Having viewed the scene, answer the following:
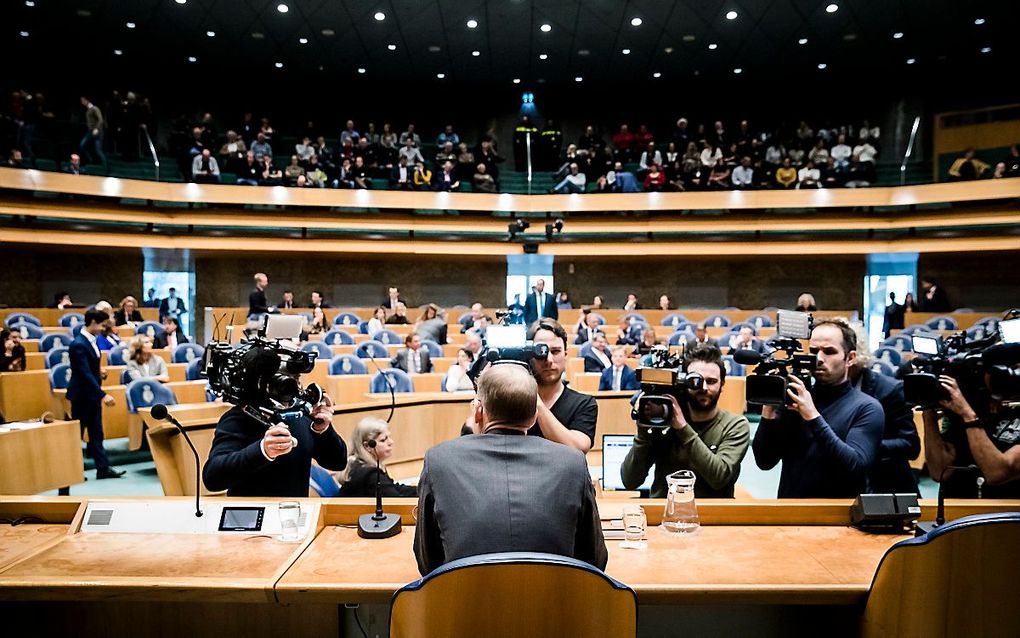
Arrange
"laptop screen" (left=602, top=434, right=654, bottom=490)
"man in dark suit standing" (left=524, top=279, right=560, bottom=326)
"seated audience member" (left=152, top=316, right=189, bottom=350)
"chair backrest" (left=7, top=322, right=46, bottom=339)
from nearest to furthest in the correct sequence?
"laptop screen" (left=602, top=434, right=654, bottom=490) → "seated audience member" (left=152, top=316, right=189, bottom=350) → "chair backrest" (left=7, top=322, right=46, bottom=339) → "man in dark suit standing" (left=524, top=279, right=560, bottom=326)

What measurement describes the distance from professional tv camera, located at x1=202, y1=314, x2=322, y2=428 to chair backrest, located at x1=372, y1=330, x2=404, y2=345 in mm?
7937

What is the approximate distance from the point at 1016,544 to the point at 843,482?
99 centimetres

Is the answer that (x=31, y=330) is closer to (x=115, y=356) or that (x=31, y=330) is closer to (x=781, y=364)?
(x=115, y=356)

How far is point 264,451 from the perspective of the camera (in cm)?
230

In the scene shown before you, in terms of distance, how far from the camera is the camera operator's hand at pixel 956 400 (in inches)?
95.7

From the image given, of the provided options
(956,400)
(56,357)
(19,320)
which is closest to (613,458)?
(956,400)

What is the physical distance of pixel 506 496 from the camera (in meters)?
1.54

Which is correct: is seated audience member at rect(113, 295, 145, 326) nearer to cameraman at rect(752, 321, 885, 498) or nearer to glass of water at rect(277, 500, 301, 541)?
glass of water at rect(277, 500, 301, 541)

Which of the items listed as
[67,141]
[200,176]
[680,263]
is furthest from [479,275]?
[67,141]

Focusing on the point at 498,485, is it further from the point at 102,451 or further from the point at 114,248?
the point at 114,248

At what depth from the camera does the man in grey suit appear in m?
1.52

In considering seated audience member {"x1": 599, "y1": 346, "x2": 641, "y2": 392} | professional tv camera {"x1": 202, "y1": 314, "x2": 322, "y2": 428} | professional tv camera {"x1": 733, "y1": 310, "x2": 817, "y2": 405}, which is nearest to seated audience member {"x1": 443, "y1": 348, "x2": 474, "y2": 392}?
seated audience member {"x1": 599, "y1": 346, "x2": 641, "y2": 392}

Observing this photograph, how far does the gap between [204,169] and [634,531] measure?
14.5 meters

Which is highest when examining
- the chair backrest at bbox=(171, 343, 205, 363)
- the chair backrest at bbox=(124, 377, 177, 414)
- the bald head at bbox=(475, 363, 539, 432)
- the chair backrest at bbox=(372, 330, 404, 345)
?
the bald head at bbox=(475, 363, 539, 432)
